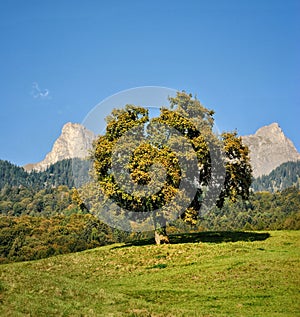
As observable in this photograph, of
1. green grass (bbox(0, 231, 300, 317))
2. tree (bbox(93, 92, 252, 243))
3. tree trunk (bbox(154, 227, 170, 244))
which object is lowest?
green grass (bbox(0, 231, 300, 317))

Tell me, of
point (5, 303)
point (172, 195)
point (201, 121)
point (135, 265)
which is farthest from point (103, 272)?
point (201, 121)

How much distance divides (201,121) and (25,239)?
4231 inches

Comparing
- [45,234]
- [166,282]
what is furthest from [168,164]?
[45,234]

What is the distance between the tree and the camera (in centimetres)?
3622

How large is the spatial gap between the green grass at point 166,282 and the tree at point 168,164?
3.50 m

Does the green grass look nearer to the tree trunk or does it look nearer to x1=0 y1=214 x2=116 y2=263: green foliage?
the tree trunk

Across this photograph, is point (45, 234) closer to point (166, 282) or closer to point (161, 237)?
point (161, 237)

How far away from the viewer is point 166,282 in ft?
82.6

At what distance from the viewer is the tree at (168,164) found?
3622 centimetres

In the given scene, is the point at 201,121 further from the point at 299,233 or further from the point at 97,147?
the point at 299,233

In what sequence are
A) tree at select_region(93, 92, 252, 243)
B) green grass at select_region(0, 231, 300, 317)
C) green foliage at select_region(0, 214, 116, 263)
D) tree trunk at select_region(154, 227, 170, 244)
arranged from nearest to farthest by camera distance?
green grass at select_region(0, 231, 300, 317) → tree at select_region(93, 92, 252, 243) → tree trunk at select_region(154, 227, 170, 244) → green foliage at select_region(0, 214, 116, 263)

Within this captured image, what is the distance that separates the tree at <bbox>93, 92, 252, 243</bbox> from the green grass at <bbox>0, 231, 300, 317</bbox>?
3.50 m

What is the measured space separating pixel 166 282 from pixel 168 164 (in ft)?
41.9

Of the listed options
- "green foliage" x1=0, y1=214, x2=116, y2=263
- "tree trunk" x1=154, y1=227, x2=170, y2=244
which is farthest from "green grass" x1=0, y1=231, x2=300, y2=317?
"green foliage" x1=0, y1=214, x2=116, y2=263
